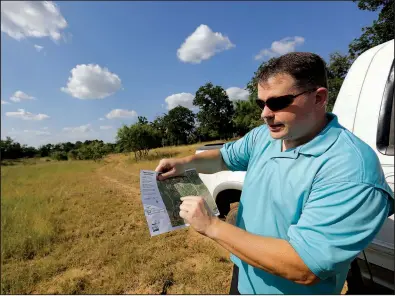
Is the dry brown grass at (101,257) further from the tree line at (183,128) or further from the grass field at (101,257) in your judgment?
the tree line at (183,128)

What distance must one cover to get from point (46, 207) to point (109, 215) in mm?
2095

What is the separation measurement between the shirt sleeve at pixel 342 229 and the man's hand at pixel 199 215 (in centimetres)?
33

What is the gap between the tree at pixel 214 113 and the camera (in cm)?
2541

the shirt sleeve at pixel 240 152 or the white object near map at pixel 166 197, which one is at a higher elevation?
the shirt sleeve at pixel 240 152

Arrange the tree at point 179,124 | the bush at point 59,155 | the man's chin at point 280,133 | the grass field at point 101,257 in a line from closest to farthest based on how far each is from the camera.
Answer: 1. the man's chin at point 280,133
2. the grass field at point 101,257
3. the bush at point 59,155
4. the tree at point 179,124

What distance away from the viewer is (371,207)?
84 cm

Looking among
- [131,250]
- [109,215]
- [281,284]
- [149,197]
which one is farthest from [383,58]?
[109,215]

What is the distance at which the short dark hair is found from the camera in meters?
1.07

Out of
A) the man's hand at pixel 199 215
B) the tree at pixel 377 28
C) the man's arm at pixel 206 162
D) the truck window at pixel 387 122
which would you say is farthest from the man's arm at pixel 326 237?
the tree at pixel 377 28

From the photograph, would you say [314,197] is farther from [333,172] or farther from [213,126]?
[213,126]

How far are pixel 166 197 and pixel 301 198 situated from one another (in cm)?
70

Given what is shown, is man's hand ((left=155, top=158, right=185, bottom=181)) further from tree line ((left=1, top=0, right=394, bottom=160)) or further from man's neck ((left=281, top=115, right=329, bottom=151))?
tree line ((left=1, top=0, right=394, bottom=160))

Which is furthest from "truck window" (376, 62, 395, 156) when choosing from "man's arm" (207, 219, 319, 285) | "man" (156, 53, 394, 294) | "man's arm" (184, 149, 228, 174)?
"man's arm" (207, 219, 319, 285)

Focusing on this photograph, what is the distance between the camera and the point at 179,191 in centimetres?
143
